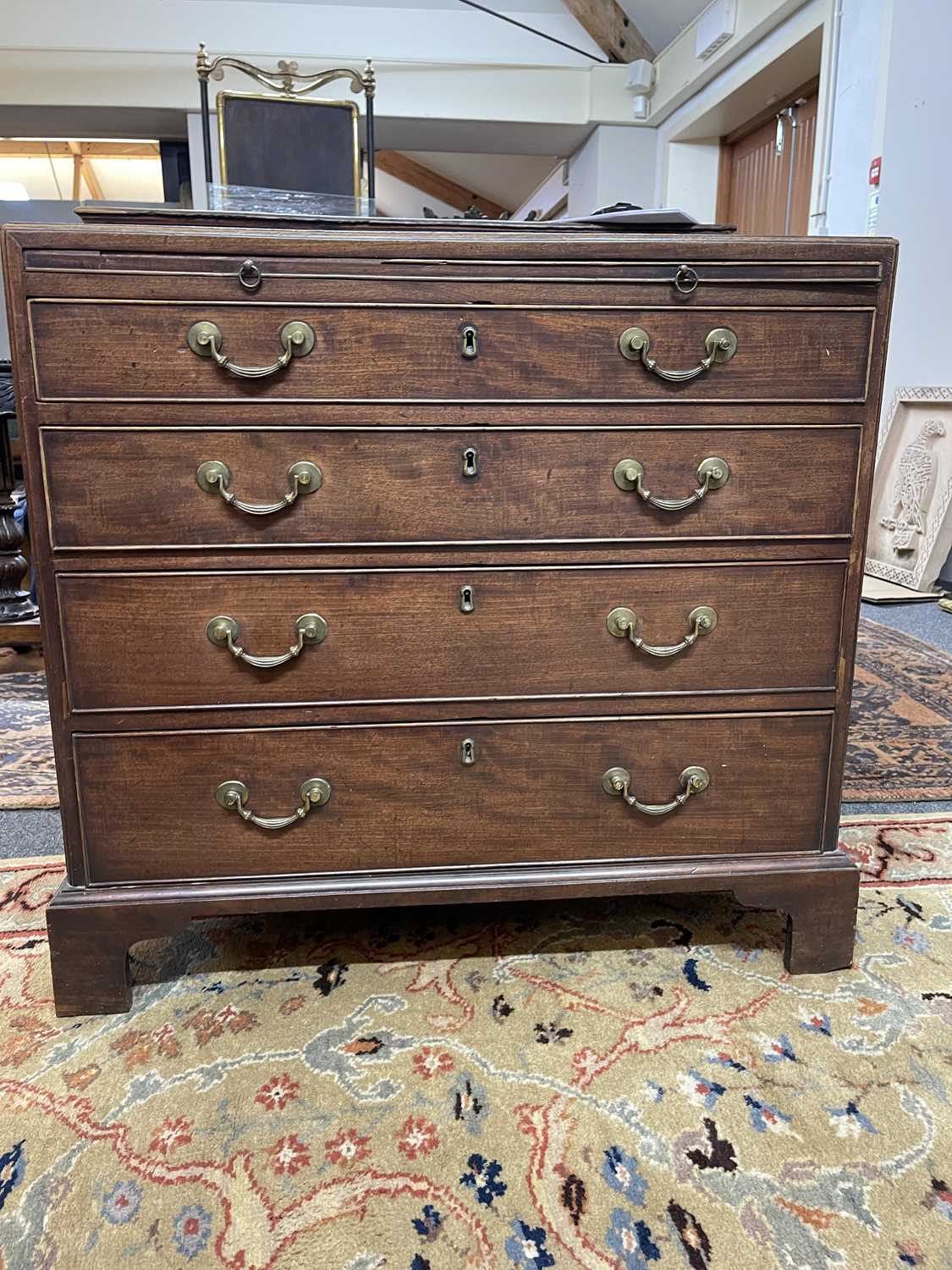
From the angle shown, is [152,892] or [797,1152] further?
[152,892]

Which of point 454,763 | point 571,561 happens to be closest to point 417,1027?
point 454,763

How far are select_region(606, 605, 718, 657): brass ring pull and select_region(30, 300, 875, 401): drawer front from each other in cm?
24

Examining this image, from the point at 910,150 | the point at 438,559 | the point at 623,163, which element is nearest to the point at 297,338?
the point at 438,559

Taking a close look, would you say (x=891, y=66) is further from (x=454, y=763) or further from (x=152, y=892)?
(x=152, y=892)

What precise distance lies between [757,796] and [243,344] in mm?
800

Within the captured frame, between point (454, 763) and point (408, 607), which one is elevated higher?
point (408, 607)

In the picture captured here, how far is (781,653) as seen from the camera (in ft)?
3.46

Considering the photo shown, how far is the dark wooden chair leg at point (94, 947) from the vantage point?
103 cm

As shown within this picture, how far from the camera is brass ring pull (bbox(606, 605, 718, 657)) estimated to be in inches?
40.6

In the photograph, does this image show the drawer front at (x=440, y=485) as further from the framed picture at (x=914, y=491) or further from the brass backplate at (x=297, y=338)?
the framed picture at (x=914, y=491)

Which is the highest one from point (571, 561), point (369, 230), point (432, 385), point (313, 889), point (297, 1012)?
point (369, 230)

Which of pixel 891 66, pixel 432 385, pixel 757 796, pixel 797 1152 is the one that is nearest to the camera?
pixel 797 1152

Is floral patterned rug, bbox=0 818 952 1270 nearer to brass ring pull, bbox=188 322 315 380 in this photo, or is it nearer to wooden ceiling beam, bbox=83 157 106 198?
brass ring pull, bbox=188 322 315 380

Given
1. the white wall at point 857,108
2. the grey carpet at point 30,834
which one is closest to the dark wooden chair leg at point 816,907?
the grey carpet at point 30,834
